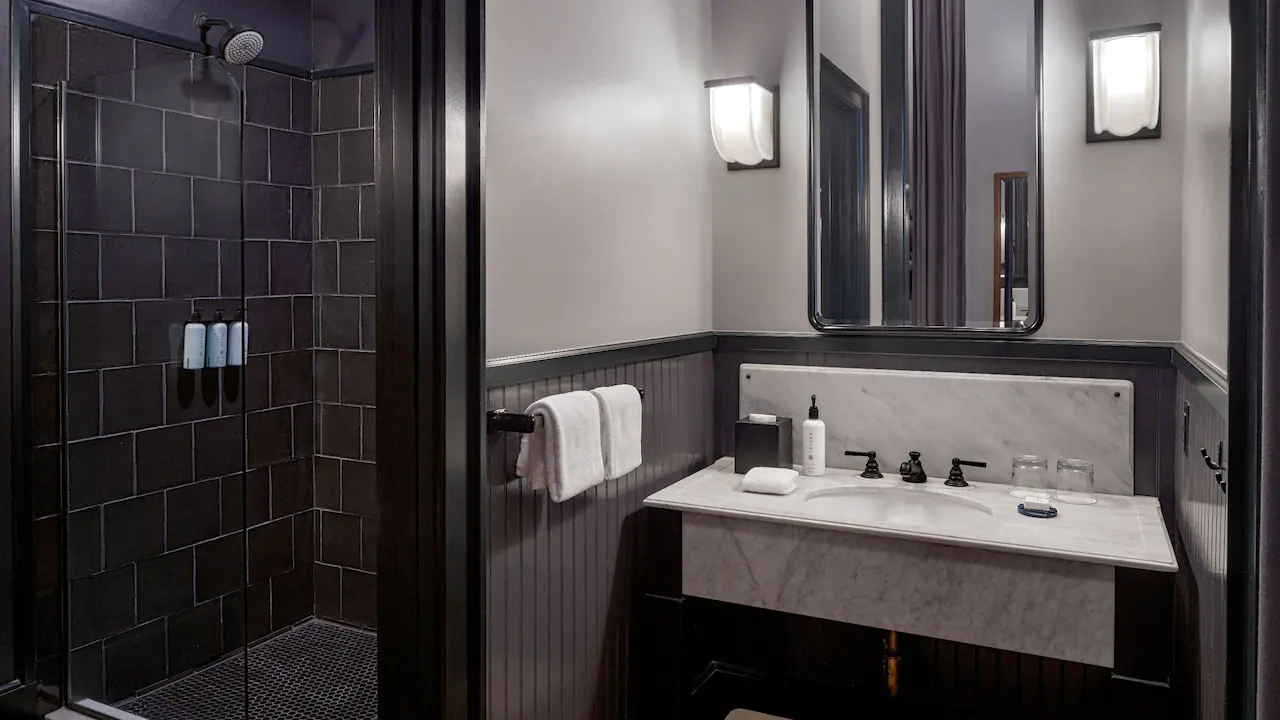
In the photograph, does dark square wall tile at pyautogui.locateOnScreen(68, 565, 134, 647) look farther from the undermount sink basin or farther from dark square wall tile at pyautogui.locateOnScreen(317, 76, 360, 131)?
the undermount sink basin

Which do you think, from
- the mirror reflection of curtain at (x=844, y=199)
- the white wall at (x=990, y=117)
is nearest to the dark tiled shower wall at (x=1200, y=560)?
the white wall at (x=990, y=117)

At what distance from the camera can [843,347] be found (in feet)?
8.35

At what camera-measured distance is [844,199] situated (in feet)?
8.25

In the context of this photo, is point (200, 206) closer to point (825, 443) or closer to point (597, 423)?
point (597, 423)

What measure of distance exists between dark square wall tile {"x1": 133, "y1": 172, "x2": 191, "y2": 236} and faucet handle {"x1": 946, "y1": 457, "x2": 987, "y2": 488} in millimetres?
2103

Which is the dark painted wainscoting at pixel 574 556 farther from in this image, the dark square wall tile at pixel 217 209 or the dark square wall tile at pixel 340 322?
the dark square wall tile at pixel 340 322

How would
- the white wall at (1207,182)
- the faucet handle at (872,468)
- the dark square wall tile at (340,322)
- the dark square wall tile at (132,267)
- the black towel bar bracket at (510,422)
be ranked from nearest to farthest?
the white wall at (1207,182) < the black towel bar bracket at (510,422) < the dark square wall tile at (132,267) < the faucet handle at (872,468) < the dark square wall tile at (340,322)

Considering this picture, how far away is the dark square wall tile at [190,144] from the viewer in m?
2.12

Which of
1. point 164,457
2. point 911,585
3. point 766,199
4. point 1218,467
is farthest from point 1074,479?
point 164,457

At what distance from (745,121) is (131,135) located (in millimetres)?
1634

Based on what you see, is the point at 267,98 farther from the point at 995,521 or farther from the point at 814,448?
the point at 995,521

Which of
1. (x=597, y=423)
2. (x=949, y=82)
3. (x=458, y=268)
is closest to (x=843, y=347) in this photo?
(x=949, y=82)

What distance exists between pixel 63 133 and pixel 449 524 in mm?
1353

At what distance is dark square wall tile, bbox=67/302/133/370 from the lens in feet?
6.68
